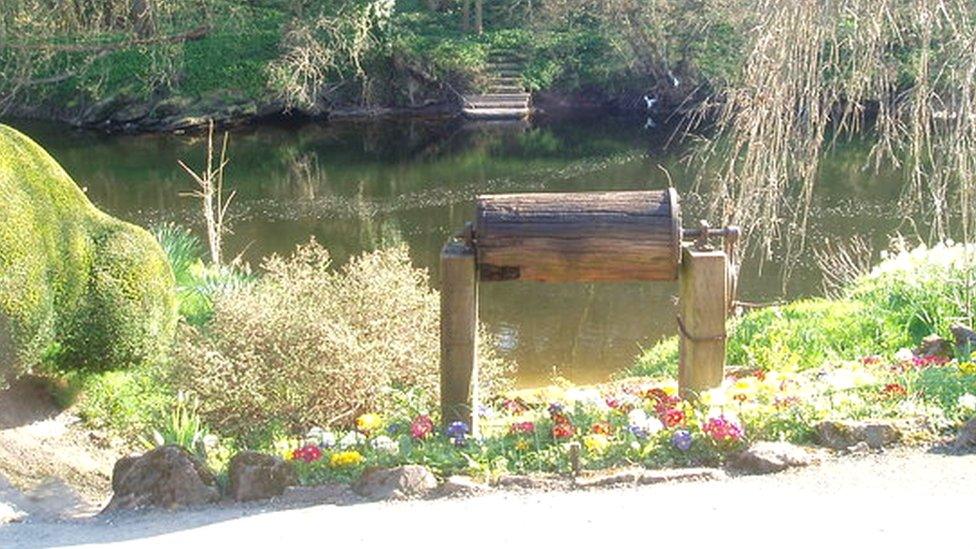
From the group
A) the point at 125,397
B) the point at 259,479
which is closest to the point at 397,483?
the point at 259,479

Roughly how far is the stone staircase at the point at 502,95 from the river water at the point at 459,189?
1.60 meters

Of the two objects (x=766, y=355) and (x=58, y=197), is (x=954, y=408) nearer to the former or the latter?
(x=766, y=355)

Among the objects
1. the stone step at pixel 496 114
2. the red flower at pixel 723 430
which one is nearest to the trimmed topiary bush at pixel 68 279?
the red flower at pixel 723 430

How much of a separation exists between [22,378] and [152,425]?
1596 mm

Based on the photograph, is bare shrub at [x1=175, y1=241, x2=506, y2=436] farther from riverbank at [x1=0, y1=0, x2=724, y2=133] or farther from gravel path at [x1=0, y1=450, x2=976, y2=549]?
riverbank at [x1=0, y1=0, x2=724, y2=133]

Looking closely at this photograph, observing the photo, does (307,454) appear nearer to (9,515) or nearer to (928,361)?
(9,515)

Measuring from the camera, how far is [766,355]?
11.0m

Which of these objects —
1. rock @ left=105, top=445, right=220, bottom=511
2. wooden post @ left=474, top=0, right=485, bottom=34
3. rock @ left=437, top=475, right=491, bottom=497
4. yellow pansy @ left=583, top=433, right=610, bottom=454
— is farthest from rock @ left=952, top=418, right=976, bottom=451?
wooden post @ left=474, top=0, right=485, bottom=34

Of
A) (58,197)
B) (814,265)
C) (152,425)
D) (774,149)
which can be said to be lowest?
(814,265)

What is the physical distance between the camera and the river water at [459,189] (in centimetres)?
1742

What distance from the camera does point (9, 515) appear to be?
21.2 feet

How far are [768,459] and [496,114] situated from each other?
116 feet

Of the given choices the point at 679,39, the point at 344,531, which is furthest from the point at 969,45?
the point at 679,39

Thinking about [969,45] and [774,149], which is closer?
[969,45]
